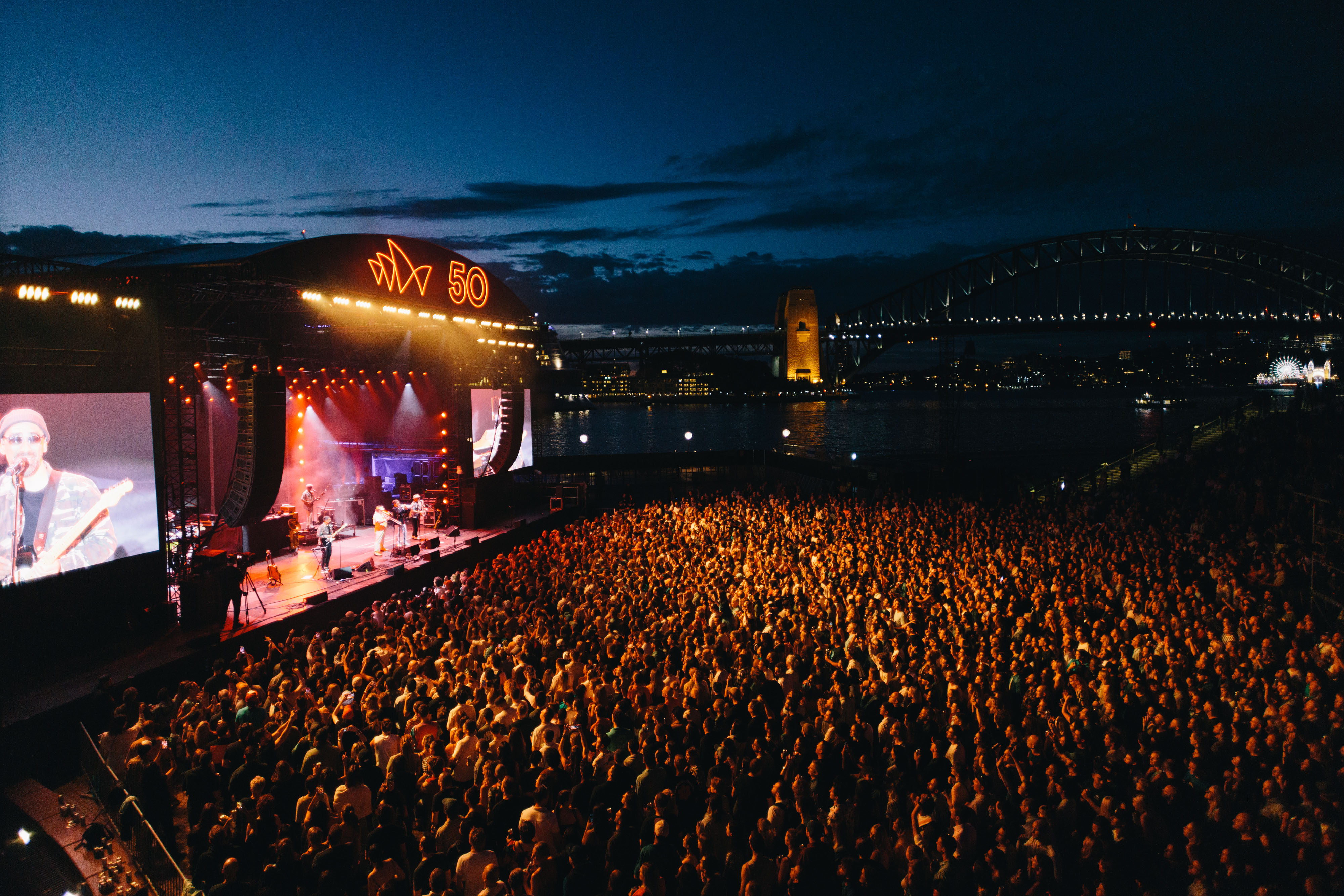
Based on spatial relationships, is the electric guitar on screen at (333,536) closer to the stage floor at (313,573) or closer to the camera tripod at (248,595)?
the stage floor at (313,573)

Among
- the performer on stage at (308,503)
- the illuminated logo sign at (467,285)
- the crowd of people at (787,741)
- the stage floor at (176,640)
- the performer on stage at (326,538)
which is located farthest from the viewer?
the performer on stage at (308,503)

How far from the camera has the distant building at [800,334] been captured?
87438 mm

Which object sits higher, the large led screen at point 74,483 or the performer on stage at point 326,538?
the large led screen at point 74,483

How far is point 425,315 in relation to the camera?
14.9 m

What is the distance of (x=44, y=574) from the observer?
8383 millimetres

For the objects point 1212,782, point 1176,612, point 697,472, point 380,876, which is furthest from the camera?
point 697,472

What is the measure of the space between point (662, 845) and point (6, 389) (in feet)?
29.0

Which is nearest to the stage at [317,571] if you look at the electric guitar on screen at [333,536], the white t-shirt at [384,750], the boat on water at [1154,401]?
the electric guitar on screen at [333,536]

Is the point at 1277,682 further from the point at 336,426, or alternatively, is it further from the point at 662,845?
the point at 336,426

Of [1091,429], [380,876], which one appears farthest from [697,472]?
[1091,429]

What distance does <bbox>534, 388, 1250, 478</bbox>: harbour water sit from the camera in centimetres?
3759

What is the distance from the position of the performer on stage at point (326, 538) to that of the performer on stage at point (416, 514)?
156 centimetres

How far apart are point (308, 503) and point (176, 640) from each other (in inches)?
319

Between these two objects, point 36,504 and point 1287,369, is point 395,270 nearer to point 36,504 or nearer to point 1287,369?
point 36,504
